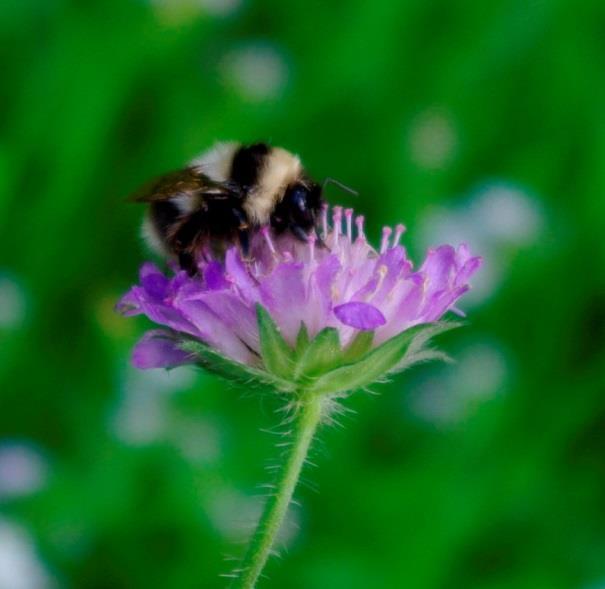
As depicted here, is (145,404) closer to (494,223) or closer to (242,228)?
(494,223)

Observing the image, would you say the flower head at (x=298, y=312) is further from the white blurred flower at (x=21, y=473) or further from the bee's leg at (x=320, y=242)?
the white blurred flower at (x=21, y=473)

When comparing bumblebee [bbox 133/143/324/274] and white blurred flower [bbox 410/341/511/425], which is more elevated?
bumblebee [bbox 133/143/324/274]

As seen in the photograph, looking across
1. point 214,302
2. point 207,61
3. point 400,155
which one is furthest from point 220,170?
point 207,61

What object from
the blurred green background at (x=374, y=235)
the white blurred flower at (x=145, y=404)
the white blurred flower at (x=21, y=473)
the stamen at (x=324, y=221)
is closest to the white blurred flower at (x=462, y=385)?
the blurred green background at (x=374, y=235)

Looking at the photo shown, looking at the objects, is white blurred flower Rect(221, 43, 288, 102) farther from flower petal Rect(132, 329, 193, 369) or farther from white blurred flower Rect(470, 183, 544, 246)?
flower petal Rect(132, 329, 193, 369)

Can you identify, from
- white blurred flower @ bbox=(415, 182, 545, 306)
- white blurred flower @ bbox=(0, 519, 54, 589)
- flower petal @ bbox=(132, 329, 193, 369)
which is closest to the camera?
flower petal @ bbox=(132, 329, 193, 369)

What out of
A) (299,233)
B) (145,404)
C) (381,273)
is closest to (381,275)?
(381,273)

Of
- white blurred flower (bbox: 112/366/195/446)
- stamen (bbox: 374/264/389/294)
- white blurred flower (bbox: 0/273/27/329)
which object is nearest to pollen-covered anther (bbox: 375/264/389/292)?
stamen (bbox: 374/264/389/294)
